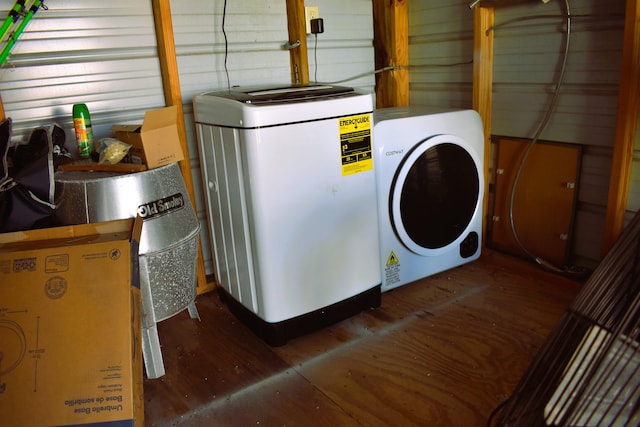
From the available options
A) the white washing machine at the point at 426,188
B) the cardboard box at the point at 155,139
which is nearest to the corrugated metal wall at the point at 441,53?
the white washing machine at the point at 426,188

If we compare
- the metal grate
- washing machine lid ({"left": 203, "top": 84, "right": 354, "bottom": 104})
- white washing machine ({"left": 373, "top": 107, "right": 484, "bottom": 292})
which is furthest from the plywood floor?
washing machine lid ({"left": 203, "top": 84, "right": 354, "bottom": 104})

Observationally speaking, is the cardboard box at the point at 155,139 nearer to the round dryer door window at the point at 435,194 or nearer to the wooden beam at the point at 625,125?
the round dryer door window at the point at 435,194

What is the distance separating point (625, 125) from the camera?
169cm

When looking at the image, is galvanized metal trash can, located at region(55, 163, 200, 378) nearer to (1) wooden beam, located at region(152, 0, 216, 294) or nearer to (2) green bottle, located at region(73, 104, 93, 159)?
(2) green bottle, located at region(73, 104, 93, 159)

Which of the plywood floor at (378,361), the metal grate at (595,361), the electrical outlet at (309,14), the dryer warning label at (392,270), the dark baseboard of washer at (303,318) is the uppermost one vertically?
the electrical outlet at (309,14)

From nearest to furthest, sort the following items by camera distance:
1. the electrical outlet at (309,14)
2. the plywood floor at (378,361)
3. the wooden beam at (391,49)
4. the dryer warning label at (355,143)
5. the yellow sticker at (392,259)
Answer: the plywood floor at (378,361) < the dryer warning label at (355,143) < the yellow sticker at (392,259) < the electrical outlet at (309,14) < the wooden beam at (391,49)

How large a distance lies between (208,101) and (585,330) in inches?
53.8

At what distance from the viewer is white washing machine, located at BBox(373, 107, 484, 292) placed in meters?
1.96

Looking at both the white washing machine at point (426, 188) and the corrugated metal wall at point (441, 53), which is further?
the corrugated metal wall at point (441, 53)

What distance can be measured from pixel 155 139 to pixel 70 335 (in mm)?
681

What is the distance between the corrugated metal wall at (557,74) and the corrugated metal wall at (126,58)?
0.68m

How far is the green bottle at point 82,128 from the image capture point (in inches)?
69.3

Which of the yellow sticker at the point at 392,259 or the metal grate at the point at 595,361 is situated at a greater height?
the metal grate at the point at 595,361

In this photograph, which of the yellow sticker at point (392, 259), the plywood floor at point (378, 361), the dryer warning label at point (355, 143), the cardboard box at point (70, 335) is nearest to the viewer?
the cardboard box at point (70, 335)
